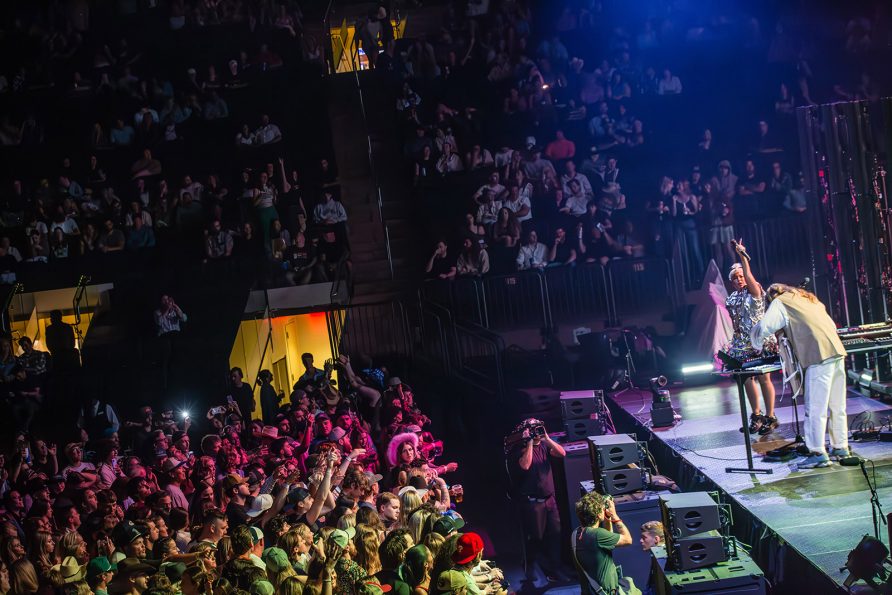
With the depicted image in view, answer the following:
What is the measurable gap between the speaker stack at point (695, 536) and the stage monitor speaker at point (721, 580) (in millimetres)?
43

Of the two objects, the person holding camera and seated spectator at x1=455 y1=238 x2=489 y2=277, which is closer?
the person holding camera

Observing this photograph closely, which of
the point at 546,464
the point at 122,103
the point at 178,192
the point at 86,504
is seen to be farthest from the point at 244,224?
the point at 546,464

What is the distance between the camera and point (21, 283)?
50.8 feet

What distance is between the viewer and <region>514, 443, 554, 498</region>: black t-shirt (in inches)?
356

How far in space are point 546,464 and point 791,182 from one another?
7646 mm

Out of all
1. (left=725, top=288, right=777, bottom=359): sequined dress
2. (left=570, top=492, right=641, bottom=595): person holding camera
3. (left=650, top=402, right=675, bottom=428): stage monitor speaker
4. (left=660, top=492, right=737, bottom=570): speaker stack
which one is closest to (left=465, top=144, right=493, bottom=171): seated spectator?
(left=650, top=402, right=675, bottom=428): stage monitor speaker

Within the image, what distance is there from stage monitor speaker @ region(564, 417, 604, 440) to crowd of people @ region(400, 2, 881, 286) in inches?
190

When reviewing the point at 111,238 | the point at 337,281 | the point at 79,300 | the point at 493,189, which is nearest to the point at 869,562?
the point at 337,281

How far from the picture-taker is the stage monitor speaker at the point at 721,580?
572 cm

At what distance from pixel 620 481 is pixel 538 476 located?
4.44 ft

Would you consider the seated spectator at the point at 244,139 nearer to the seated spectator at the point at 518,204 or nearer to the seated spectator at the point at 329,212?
the seated spectator at the point at 329,212

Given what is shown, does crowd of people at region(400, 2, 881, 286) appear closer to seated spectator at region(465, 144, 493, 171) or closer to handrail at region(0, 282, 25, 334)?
seated spectator at region(465, 144, 493, 171)

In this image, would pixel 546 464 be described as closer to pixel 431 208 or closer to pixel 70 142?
pixel 431 208

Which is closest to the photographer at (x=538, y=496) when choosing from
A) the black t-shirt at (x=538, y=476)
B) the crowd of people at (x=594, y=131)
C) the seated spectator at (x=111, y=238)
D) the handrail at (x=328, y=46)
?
the black t-shirt at (x=538, y=476)
